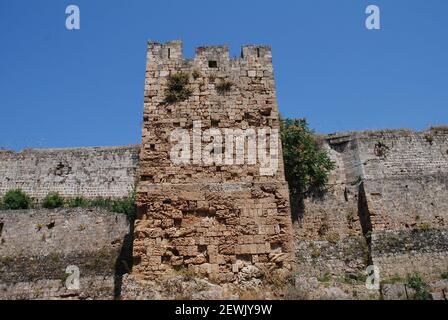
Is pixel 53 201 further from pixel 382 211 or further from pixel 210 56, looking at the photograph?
pixel 210 56

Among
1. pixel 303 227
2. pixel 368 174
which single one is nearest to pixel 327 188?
pixel 303 227

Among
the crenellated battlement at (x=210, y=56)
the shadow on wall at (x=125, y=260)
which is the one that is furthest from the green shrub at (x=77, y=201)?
the crenellated battlement at (x=210, y=56)

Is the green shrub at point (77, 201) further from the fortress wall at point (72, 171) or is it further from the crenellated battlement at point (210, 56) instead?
the crenellated battlement at point (210, 56)

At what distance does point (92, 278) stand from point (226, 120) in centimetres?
1038

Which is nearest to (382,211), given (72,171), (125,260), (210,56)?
(125,260)

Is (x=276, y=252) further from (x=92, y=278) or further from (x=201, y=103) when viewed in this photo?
(x=92, y=278)

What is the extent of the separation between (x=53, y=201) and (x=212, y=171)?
18.9 m

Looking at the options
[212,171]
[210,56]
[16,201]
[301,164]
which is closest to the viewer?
[212,171]

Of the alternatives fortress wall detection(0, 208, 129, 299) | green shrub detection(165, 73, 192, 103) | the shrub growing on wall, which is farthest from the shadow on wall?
green shrub detection(165, 73, 192, 103)

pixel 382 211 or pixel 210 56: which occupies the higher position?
pixel 210 56

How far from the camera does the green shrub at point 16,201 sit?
25406 millimetres

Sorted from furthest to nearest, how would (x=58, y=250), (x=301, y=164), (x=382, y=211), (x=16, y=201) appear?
(x=16, y=201)
(x=301, y=164)
(x=382, y=211)
(x=58, y=250)

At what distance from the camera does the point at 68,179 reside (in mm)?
27359

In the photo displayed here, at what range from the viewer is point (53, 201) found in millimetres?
25797
